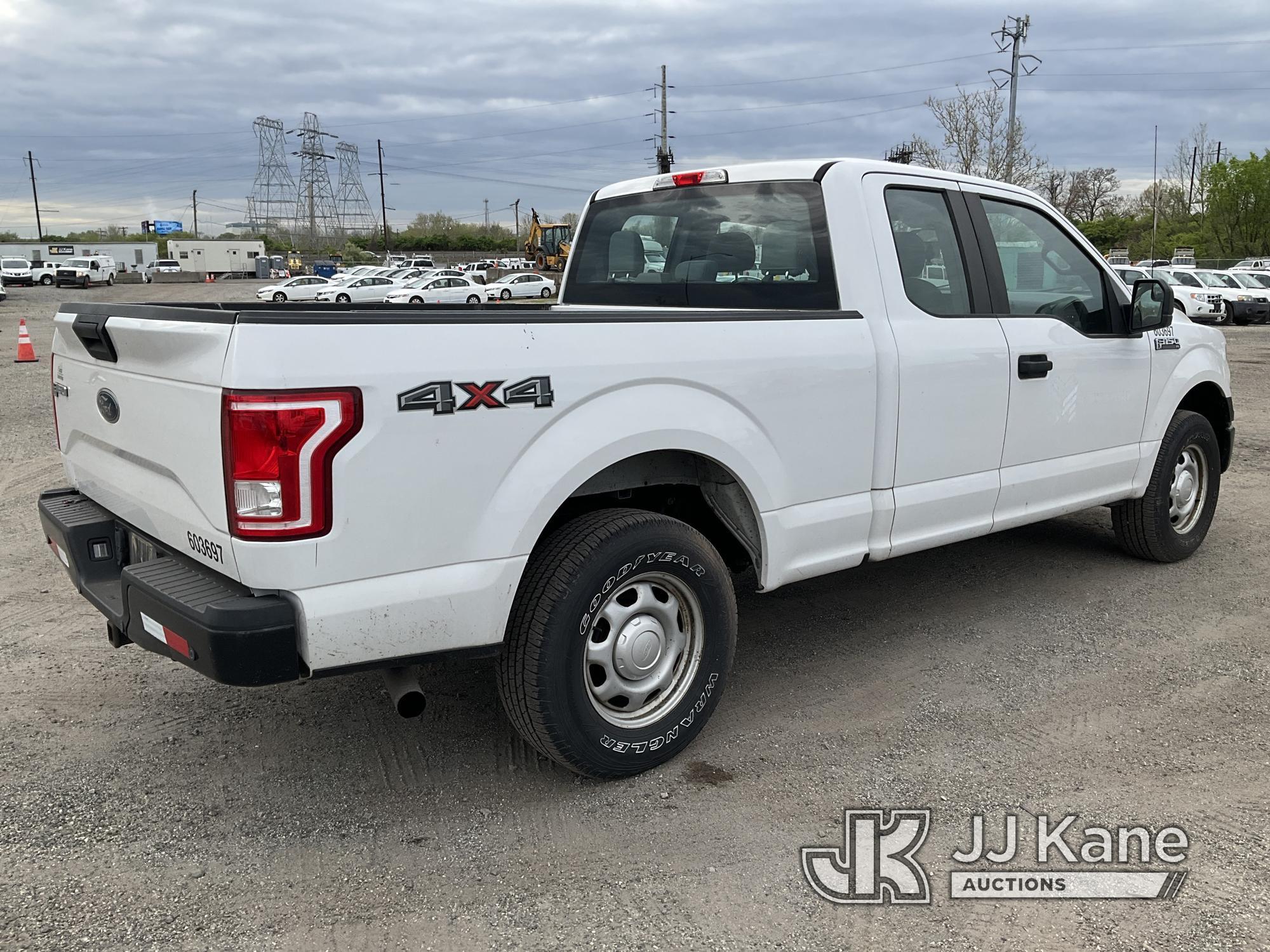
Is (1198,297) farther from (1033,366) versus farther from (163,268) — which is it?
(163,268)

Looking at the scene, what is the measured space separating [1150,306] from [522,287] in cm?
4262

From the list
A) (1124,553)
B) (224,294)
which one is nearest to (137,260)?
(224,294)

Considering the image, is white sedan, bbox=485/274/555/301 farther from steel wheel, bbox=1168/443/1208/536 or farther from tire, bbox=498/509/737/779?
tire, bbox=498/509/737/779

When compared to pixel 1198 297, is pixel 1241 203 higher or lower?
higher

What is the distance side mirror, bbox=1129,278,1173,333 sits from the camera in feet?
16.2

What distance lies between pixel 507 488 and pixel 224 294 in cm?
5708

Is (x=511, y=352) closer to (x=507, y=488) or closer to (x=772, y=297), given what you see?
(x=507, y=488)

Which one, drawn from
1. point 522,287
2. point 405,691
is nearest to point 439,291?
point 522,287

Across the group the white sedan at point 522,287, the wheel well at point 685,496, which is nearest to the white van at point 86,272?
the white sedan at point 522,287

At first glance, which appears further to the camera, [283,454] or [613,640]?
[613,640]

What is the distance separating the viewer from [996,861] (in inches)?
116

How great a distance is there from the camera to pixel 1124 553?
19.6 feet

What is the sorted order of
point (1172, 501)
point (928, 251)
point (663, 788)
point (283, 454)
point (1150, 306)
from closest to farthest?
point (283, 454) < point (663, 788) < point (928, 251) < point (1150, 306) < point (1172, 501)

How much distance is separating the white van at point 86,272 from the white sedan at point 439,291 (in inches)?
1150
